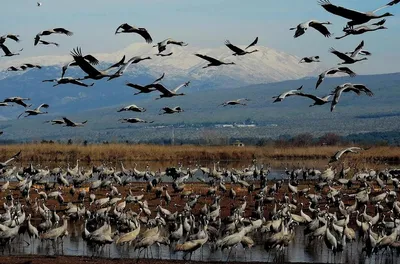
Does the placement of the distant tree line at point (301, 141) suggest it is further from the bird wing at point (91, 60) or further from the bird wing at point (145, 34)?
the bird wing at point (91, 60)

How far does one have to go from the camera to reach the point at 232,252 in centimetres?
2181

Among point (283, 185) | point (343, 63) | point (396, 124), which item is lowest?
point (396, 124)

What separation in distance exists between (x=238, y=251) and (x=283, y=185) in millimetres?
17007

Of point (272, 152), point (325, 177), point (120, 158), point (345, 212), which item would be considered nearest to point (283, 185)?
point (325, 177)

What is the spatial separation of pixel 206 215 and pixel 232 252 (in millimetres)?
3837

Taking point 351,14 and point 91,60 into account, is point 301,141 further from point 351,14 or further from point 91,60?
point 351,14

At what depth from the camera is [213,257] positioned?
69.5ft

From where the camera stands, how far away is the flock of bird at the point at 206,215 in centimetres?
2097

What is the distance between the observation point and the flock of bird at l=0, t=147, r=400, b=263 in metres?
21.0

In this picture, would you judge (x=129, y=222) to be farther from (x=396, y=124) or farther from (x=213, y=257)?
(x=396, y=124)

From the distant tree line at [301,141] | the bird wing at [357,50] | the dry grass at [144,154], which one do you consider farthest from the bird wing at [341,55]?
the distant tree line at [301,141]

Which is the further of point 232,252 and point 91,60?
point 232,252

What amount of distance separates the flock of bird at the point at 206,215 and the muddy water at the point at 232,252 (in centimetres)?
15

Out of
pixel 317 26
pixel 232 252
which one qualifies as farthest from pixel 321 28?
pixel 232 252
